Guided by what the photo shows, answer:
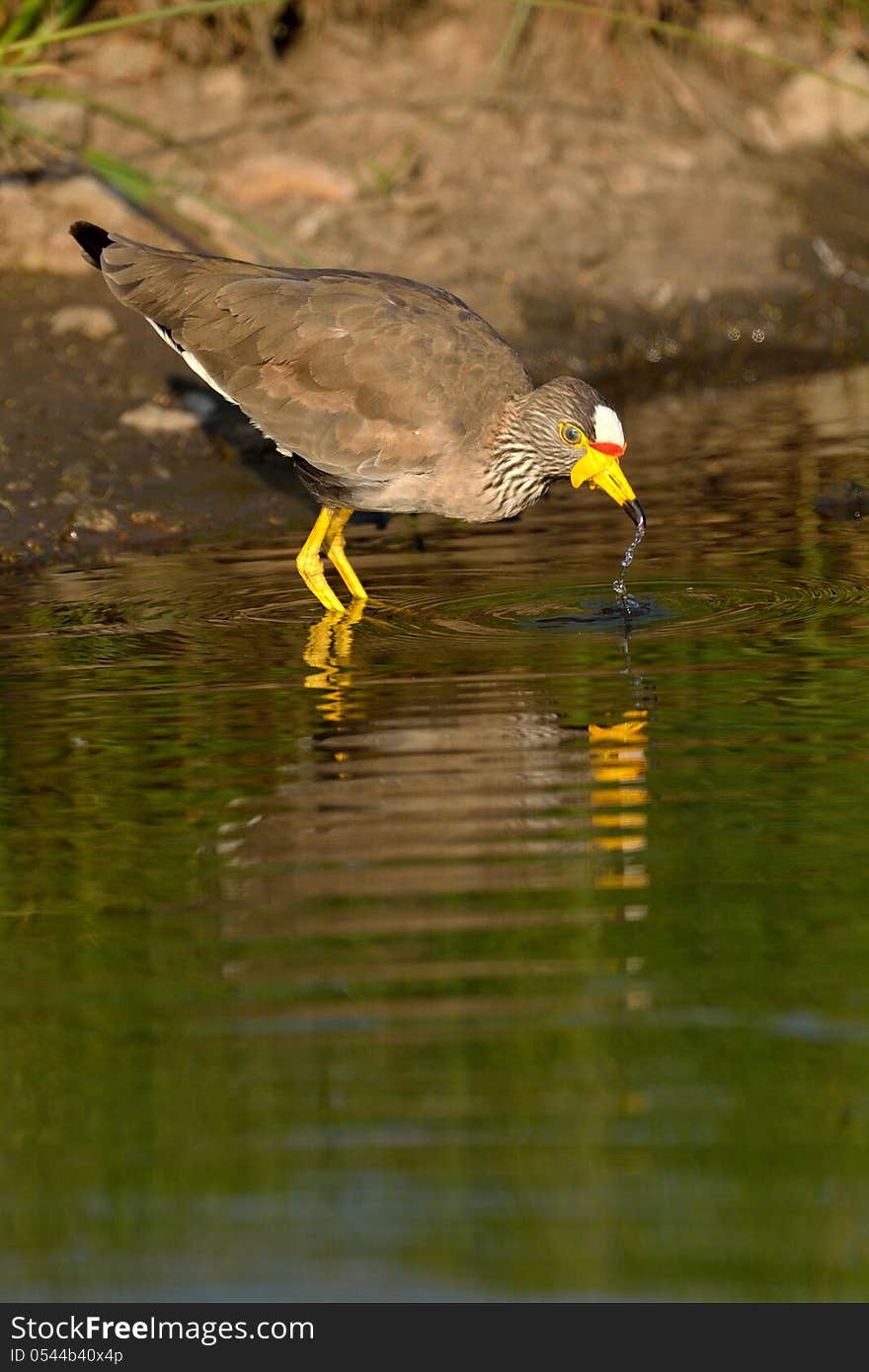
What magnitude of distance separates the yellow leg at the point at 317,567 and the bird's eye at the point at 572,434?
1107mm

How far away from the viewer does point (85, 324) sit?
1236cm

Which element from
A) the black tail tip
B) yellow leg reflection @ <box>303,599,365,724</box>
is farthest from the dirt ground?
yellow leg reflection @ <box>303,599,365,724</box>

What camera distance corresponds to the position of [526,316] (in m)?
13.5

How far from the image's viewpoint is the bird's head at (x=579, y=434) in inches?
344

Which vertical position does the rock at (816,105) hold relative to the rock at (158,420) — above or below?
above

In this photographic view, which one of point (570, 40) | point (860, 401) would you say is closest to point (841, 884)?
point (860, 401)

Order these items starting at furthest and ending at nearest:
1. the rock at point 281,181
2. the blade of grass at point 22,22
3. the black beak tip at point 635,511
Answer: the rock at point 281,181 < the blade of grass at point 22,22 < the black beak tip at point 635,511

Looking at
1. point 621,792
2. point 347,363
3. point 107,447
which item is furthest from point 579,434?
point 107,447

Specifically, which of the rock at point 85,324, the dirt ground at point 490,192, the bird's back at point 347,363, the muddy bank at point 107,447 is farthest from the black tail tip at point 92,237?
the rock at point 85,324

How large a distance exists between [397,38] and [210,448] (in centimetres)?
513

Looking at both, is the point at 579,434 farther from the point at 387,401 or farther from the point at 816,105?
the point at 816,105

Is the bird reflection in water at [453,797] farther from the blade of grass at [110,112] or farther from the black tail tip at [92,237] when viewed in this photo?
the blade of grass at [110,112]
